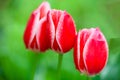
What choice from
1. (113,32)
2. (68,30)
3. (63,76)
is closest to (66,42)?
(68,30)

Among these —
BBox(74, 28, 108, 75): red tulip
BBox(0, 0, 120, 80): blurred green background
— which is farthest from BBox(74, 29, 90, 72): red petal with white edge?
BBox(0, 0, 120, 80): blurred green background

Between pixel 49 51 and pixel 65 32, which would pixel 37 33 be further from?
pixel 49 51

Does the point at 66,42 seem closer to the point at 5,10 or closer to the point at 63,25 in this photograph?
the point at 63,25

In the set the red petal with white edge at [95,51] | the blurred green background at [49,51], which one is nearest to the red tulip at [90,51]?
the red petal with white edge at [95,51]

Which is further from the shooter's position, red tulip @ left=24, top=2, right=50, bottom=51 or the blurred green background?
the blurred green background

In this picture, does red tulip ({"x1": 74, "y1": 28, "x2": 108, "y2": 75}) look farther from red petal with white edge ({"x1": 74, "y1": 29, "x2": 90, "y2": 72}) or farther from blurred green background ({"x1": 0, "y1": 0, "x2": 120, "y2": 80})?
blurred green background ({"x1": 0, "y1": 0, "x2": 120, "y2": 80})

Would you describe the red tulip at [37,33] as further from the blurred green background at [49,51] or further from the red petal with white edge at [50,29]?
the blurred green background at [49,51]

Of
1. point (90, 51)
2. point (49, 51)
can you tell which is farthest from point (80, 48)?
point (49, 51)
